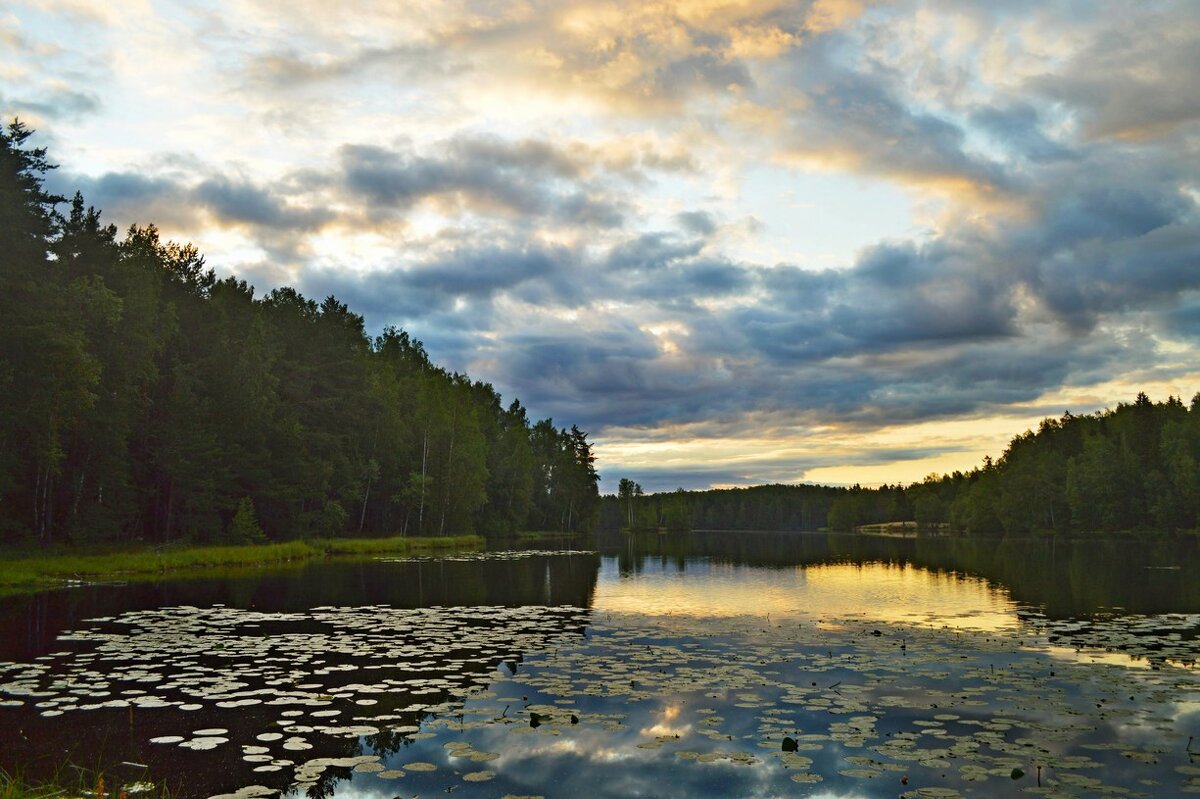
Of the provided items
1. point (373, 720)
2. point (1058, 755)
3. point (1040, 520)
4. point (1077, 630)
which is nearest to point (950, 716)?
point (1058, 755)

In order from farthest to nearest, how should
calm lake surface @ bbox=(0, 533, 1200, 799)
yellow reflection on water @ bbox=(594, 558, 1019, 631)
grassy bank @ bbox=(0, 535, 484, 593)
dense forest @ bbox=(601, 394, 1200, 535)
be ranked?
1. dense forest @ bbox=(601, 394, 1200, 535)
2. grassy bank @ bbox=(0, 535, 484, 593)
3. yellow reflection on water @ bbox=(594, 558, 1019, 631)
4. calm lake surface @ bbox=(0, 533, 1200, 799)

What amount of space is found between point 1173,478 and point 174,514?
125 m

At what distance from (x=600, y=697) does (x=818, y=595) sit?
2394cm

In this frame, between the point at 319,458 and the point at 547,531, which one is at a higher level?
the point at 319,458

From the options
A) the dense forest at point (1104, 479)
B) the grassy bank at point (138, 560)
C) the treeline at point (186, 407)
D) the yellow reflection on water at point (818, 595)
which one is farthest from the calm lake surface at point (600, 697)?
the dense forest at point (1104, 479)

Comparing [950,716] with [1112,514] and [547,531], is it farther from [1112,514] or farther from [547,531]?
[1112,514]

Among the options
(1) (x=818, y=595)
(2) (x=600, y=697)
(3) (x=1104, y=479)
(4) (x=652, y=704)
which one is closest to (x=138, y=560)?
(1) (x=818, y=595)

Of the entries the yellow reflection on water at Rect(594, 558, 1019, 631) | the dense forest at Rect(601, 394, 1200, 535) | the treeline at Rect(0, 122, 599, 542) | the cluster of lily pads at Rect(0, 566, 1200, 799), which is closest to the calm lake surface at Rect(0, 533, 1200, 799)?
the cluster of lily pads at Rect(0, 566, 1200, 799)

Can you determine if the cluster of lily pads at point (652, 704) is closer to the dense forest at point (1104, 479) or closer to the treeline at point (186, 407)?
the treeline at point (186, 407)

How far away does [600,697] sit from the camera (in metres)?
14.6

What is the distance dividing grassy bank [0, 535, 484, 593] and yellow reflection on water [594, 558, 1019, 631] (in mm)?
22073

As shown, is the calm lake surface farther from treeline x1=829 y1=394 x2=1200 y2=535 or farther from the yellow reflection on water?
treeline x1=829 y1=394 x2=1200 y2=535

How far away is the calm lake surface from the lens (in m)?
10.1

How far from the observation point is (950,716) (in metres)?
13.0
